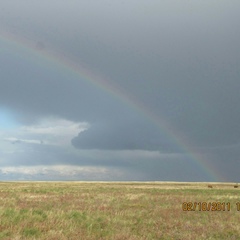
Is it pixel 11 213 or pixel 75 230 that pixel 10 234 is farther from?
pixel 11 213

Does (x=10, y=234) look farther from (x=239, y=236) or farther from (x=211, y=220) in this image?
(x=211, y=220)

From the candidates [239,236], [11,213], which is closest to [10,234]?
[11,213]

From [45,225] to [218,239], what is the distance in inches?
246

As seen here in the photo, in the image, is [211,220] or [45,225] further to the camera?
[211,220]

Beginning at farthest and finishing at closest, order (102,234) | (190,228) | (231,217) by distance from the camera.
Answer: (231,217), (190,228), (102,234)

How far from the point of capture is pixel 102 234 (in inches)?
508

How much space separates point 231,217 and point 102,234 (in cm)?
856

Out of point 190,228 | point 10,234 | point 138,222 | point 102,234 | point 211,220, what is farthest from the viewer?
point 211,220

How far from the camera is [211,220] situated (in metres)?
17.5

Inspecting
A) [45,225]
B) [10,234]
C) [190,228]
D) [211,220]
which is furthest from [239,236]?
[10,234]

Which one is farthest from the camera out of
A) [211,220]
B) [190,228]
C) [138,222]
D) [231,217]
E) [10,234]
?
[231,217]

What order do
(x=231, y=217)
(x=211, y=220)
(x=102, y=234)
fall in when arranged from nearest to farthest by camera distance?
(x=102, y=234)
(x=211, y=220)
(x=231, y=217)

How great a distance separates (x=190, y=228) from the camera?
15023mm

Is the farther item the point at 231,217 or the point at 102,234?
the point at 231,217
